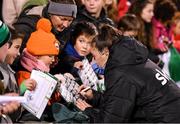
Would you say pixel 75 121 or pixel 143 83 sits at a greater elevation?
pixel 143 83

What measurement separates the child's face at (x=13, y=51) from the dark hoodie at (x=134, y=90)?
904 millimetres

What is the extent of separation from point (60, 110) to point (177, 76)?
270 cm

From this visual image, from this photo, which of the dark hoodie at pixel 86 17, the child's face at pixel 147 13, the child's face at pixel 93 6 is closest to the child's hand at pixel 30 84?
the dark hoodie at pixel 86 17

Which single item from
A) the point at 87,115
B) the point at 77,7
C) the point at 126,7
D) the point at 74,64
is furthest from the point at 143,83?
the point at 126,7

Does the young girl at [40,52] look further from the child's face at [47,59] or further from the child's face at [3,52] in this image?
the child's face at [3,52]

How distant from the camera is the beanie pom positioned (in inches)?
226

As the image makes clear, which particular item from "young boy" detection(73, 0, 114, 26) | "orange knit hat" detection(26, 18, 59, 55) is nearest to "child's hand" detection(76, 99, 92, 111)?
"orange knit hat" detection(26, 18, 59, 55)

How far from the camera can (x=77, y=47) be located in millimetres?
6137

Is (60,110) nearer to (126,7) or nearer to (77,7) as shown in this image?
(77,7)

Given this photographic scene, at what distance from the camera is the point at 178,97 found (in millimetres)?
5035

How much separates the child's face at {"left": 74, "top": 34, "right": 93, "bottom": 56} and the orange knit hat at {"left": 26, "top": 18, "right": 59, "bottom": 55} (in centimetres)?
37

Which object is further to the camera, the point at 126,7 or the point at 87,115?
the point at 126,7

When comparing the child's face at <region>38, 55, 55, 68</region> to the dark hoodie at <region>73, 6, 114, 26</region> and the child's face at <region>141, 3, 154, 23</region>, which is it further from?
the child's face at <region>141, 3, 154, 23</region>

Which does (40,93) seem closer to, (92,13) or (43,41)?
(43,41)
